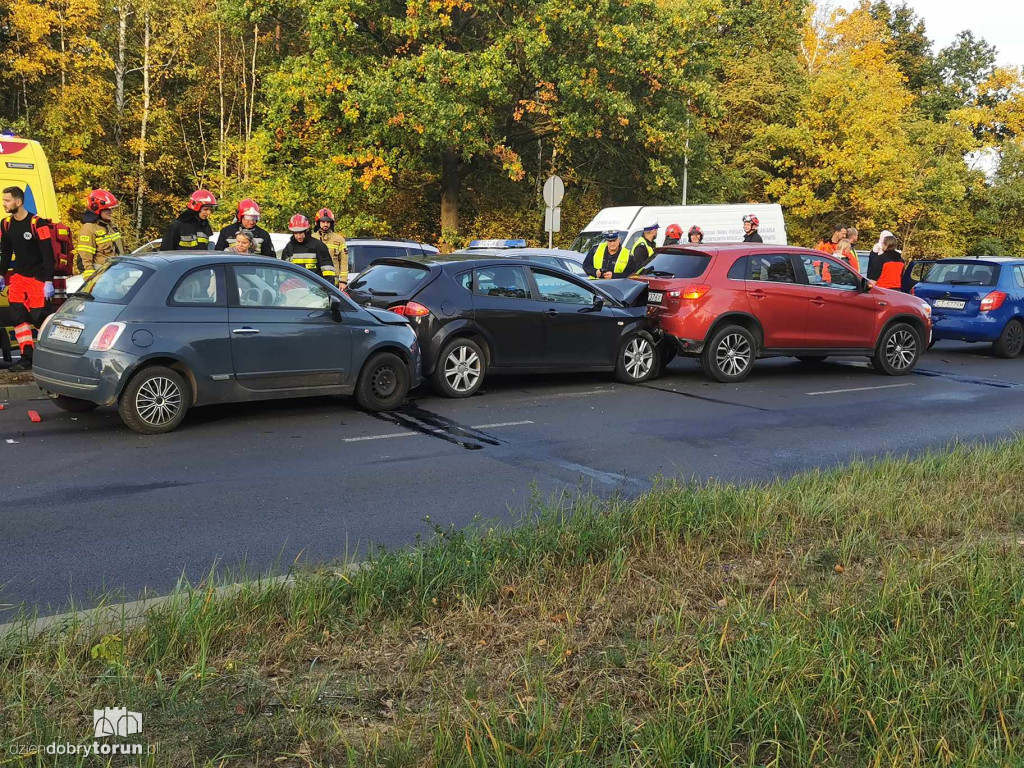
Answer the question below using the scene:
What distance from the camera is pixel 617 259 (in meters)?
15.8

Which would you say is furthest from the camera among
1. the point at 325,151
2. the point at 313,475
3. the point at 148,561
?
the point at 325,151

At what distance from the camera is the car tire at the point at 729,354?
1306 centimetres

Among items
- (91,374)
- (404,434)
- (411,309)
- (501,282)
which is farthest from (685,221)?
(91,374)

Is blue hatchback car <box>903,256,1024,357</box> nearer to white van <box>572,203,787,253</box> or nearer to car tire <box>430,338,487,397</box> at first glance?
white van <box>572,203,787,253</box>

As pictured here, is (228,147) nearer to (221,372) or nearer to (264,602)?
(221,372)

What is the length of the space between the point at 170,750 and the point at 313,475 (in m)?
4.52

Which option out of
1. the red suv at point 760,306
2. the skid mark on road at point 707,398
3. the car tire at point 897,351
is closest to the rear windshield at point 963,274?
the car tire at point 897,351

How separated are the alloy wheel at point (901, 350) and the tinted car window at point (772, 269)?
2.17m

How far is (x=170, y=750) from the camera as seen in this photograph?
3.02 metres

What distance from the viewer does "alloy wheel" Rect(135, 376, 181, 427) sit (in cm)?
869

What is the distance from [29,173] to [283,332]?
17.3 feet

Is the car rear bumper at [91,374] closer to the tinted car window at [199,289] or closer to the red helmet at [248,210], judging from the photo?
the tinted car window at [199,289]

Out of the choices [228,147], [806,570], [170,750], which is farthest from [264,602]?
[228,147]

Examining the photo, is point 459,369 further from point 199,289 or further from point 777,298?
point 777,298
